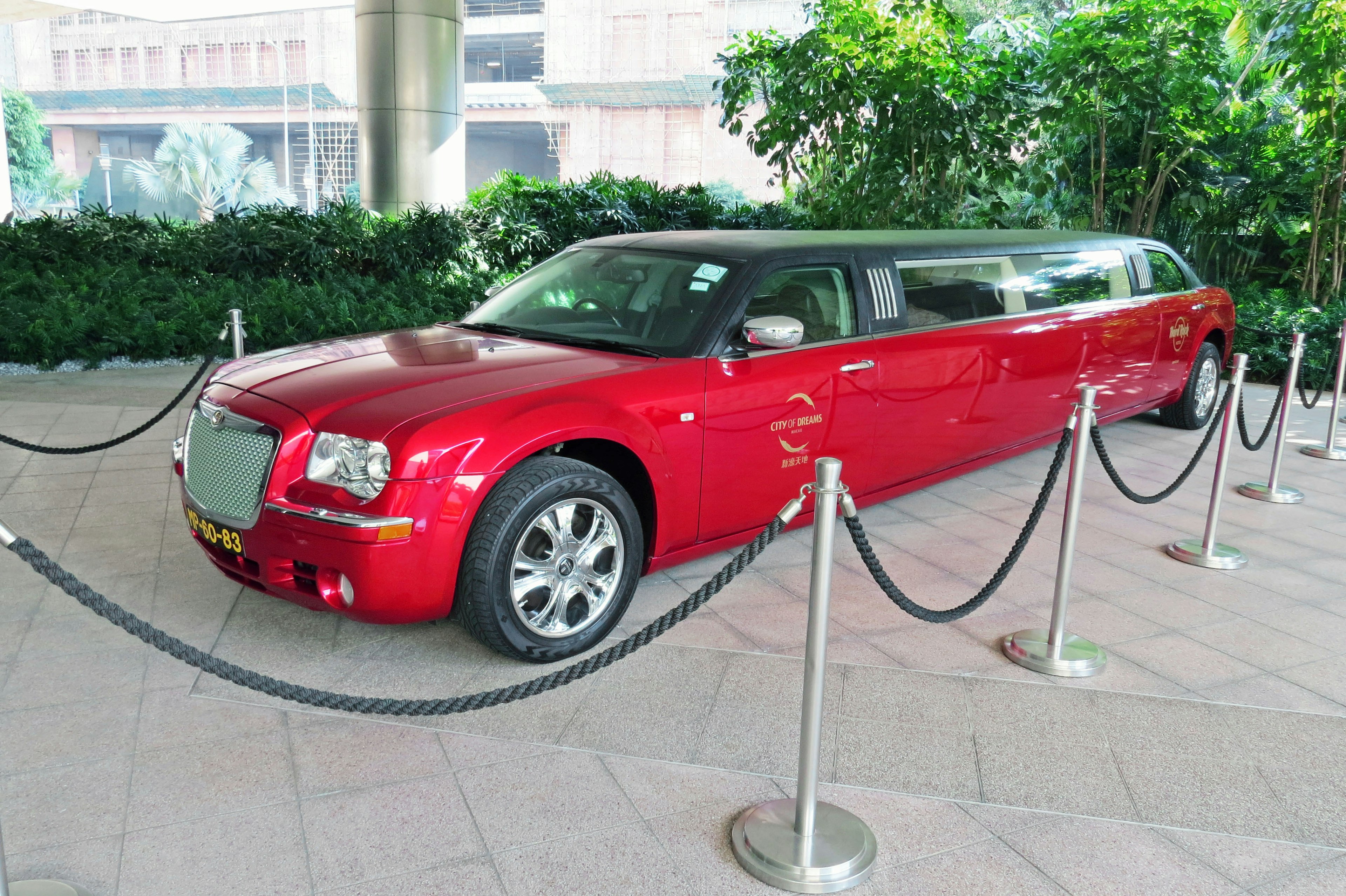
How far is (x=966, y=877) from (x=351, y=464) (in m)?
2.17

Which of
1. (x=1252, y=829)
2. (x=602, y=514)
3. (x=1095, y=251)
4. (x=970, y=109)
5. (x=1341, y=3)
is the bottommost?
(x=1252, y=829)

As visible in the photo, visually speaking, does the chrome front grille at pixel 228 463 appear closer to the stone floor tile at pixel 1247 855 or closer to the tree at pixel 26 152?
the stone floor tile at pixel 1247 855

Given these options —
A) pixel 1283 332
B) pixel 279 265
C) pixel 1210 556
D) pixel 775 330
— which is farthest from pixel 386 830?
pixel 1283 332

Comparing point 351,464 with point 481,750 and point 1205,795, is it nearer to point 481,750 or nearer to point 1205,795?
point 481,750

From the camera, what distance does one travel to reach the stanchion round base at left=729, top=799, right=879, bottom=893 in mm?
2434

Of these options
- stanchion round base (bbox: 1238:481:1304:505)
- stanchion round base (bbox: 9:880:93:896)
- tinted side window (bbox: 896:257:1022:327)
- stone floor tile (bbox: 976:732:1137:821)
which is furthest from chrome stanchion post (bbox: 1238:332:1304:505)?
stanchion round base (bbox: 9:880:93:896)

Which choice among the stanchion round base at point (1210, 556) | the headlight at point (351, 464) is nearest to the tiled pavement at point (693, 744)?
the stanchion round base at point (1210, 556)

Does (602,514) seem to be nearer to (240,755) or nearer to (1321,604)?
(240,755)

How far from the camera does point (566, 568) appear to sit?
3.52 metres

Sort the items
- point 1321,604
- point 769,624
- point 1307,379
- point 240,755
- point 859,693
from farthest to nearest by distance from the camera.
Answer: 1. point 1307,379
2. point 1321,604
3. point 769,624
4. point 859,693
5. point 240,755

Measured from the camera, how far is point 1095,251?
6.49 metres

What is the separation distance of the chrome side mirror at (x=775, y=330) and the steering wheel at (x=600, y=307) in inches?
24.0

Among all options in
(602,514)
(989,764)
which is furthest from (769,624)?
(989,764)

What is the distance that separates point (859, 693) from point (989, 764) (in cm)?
55
